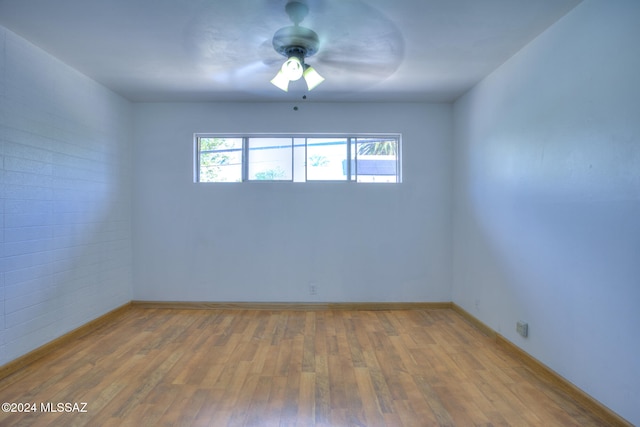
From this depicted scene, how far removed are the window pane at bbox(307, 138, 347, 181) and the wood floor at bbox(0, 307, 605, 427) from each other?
5.92 ft

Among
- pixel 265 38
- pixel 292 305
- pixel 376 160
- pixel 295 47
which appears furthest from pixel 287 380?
pixel 376 160

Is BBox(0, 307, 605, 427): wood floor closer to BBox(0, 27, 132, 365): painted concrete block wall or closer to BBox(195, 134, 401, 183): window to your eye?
BBox(0, 27, 132, 365): painted concrete block wall

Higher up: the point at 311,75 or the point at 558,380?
the point at 311,75

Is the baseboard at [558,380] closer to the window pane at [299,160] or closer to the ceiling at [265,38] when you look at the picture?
the ceiling at [265,38]

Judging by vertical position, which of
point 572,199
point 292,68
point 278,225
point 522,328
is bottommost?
point 522,328

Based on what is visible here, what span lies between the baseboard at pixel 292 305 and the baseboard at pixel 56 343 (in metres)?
0.45

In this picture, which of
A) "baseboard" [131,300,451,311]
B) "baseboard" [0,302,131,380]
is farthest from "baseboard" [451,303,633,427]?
"baseboard" [0,302,131,380]

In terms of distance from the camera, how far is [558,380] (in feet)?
7.23

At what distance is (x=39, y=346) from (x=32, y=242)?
2.85ft

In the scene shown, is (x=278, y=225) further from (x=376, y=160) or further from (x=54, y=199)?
(x=54, y=199)

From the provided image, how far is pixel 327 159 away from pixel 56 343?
10.8ft

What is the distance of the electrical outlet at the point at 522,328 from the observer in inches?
101

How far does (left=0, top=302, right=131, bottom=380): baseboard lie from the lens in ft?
7.84

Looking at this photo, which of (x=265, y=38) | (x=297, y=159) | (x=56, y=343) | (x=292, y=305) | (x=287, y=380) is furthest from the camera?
(x=297, y=159)
